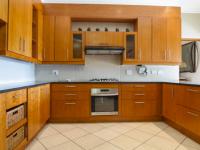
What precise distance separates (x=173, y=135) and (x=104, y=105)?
1.25 m

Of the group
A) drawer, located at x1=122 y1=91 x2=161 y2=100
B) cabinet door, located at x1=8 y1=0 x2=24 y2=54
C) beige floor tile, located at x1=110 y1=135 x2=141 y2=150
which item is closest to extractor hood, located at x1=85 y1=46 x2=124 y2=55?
drawer, located at x1=122 y1=91 x2=161 y2=100

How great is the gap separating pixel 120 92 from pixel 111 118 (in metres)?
0.55

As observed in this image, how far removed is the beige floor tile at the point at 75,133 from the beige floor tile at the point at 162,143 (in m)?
0.99

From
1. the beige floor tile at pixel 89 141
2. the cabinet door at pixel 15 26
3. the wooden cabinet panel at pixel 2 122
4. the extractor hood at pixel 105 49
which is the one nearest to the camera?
the wooden cabinet panel at pixel 2 122

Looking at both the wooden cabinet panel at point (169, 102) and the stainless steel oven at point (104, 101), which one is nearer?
the wooden cabinet panel at point (169, 102)

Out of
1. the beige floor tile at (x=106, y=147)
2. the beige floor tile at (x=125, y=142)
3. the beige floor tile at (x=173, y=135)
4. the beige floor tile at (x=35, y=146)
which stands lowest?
the beige floor tile at (x=173, y=135)

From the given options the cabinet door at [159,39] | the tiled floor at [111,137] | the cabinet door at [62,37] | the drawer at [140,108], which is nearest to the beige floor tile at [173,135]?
the tiled floor at [111,137]

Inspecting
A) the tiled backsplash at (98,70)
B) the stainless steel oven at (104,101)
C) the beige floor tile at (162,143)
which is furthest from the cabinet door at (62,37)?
the beige floor tile at (162,143)

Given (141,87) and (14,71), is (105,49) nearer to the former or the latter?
(141,87)

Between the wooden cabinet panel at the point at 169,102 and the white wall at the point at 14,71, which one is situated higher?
the white wall at the point at 14,71

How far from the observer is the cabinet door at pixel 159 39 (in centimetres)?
308

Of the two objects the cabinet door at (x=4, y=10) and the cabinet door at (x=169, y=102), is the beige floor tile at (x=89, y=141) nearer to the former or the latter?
the cabinet door at (x=169, y=102)

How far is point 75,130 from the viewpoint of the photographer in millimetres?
2398

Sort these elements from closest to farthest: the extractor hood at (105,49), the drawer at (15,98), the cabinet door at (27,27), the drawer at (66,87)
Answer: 1. the drawer at (15,98)
2. the cabinet door at (27,27)
3. the drawer at (66,87)
4. the extractor hood at (105,49)
